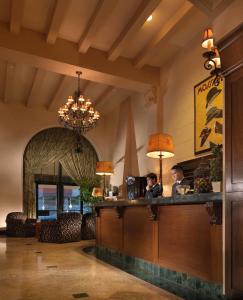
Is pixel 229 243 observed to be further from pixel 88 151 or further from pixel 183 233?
pixel 88 151

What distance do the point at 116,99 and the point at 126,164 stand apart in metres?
2.19

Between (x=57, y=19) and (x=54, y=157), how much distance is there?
A: 6263mm

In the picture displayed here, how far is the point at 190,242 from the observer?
3189 millimetres

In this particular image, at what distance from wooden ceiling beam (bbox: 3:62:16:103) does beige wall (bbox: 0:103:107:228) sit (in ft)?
1.72

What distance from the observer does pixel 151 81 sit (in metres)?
7.61

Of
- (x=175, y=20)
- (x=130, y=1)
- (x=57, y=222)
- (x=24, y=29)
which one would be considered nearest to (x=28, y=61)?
(x=24, y=29)

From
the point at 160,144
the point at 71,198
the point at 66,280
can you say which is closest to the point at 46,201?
the point at 71,198

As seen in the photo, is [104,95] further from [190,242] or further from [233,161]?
[233,161]

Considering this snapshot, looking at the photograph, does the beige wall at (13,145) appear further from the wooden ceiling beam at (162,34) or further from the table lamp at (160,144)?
the table lamp at (160,144)

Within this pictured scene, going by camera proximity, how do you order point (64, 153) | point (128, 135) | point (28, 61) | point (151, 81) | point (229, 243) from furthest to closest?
point (64, 153), point (128, 135), point (151, 81), point (28, 61), point (229, 243)

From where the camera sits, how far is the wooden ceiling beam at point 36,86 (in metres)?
7.91

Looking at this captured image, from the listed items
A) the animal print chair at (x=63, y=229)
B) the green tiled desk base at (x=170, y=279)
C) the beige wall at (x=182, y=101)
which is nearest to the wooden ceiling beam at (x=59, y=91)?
the beige wall at (x=182, y=101)

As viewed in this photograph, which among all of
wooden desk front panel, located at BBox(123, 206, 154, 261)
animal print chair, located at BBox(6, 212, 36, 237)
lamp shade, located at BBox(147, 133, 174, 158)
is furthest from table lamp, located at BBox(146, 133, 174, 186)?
animal print chair, located at BBox(6, 212, 36, 237)

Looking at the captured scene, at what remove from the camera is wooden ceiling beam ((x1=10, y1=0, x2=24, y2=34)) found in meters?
4.98
